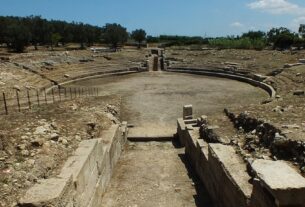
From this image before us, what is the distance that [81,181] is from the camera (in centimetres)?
802

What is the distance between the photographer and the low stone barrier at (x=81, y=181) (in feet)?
20.8

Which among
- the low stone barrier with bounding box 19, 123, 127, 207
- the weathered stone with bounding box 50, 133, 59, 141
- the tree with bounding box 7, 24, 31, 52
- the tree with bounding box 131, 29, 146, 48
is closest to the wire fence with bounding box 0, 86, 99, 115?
the low stone barrier with bounding box 19, 123, 127, 207

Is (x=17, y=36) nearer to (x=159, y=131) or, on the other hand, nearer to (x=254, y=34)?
(x=159, y=131)

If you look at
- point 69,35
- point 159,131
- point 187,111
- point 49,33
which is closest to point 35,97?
point 159,131

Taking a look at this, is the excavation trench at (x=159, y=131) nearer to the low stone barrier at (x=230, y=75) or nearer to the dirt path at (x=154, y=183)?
the dirt path at (x=154, y=183)

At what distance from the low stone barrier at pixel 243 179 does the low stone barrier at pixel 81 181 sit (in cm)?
314

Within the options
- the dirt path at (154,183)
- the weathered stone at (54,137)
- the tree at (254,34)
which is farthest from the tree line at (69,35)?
the weathered stone at (54,137)

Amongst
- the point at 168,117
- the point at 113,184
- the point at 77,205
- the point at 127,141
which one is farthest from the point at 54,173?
the point at 168,117

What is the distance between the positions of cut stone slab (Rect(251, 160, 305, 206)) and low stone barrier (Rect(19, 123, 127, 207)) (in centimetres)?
382

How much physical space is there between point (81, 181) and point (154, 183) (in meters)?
3.48

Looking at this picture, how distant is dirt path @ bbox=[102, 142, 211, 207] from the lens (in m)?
9.71

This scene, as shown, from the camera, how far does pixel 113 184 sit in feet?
37.0

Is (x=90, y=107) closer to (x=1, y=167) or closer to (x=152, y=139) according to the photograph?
(x=152, y=139)

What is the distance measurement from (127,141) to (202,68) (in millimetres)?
27602
